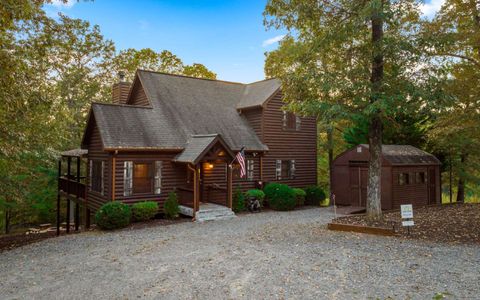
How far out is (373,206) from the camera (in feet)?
43.9

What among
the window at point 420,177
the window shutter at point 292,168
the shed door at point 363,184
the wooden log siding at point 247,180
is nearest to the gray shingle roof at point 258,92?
the wooden log siding at point 247,180

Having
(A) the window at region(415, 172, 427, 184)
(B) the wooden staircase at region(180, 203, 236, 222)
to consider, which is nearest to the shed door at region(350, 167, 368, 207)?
(A) the window at region(415, 172, 427, 184)

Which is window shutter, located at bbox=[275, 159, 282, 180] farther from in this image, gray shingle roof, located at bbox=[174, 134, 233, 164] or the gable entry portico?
gray shingle roof, located at bbox=[174, 134, 233, 164]

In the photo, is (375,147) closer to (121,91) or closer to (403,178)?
(403,178)

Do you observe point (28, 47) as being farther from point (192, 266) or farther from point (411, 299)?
point (411, 299)

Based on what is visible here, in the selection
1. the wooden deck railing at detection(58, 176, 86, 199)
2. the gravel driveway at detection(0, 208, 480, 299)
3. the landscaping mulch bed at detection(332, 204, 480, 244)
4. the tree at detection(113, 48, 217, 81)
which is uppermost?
the tree at detection(113, 48, 217, 81)

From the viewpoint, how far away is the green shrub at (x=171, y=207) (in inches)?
628

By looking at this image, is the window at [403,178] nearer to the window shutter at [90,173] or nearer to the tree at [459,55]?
the tree at [459,55]

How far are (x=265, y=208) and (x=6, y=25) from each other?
47.8 feet

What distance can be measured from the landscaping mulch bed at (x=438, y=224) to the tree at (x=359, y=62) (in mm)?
990

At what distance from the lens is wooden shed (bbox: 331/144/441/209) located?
718 inches

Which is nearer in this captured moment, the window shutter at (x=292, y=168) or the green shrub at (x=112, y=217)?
the green shrub at (x=112, y=217)

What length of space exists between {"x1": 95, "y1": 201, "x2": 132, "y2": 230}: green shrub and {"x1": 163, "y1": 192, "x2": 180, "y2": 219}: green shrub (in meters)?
2.11

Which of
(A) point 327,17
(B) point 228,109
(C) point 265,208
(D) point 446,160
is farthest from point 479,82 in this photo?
(B) point 228,109
